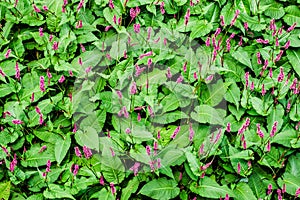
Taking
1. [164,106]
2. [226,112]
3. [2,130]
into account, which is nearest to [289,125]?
[226,112]

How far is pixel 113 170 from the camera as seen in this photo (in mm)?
3525

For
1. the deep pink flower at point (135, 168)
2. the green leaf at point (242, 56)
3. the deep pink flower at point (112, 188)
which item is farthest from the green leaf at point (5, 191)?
the green leaf at point (242, 56)

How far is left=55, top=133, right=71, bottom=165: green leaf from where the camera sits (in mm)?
3555

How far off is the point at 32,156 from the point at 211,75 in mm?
1622

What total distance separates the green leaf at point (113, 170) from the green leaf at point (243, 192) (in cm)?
89

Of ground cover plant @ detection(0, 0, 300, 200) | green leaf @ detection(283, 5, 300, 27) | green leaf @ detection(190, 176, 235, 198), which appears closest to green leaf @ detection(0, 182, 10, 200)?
ground cover plant @ detection(0, 0, 300, 200)

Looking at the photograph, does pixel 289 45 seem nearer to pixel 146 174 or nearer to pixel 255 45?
pixel 255 45

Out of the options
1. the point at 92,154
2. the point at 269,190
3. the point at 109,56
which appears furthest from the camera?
the point at 109,56

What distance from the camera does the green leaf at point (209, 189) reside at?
3.35 metres

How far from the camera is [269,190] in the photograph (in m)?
3.38

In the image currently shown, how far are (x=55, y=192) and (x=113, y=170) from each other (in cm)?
47

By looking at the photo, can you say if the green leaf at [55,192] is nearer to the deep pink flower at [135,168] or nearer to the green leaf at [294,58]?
the deep pink flower at [135,168]

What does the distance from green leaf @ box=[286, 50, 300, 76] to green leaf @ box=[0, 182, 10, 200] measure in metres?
2.62

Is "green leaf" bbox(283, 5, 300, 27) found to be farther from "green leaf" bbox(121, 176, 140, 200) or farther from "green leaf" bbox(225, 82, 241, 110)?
"green leaf" bbox(121, 176, 140, 200)
